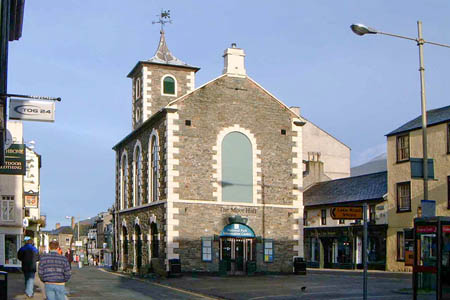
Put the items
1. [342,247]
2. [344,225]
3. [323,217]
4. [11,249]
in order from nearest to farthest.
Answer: [11,249] < [344,225] < [342,247] < [323,217]

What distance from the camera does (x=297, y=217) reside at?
37156 millimetres

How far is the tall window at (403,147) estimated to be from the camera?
4184 cm

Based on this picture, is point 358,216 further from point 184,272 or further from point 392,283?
point 184,272

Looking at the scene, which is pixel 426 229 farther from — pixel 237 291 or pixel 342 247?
pixel 342 247

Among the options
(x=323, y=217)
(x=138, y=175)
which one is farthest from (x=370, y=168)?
(x=138, y=175)

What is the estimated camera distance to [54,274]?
12.6 m

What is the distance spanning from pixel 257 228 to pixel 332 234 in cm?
1674

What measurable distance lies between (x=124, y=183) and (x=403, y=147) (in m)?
18.3

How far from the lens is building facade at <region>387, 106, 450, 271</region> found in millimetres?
38906

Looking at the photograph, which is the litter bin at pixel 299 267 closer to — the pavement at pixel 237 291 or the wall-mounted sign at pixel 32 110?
the pavement at pixel 237 291

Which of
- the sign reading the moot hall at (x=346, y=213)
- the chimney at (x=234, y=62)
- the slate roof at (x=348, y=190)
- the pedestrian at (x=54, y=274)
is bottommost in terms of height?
the pedestrian at (x=54, y=274)

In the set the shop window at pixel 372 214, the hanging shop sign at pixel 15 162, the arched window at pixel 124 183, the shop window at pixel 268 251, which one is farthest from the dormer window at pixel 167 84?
the hanging shop sign at pixel 15 162

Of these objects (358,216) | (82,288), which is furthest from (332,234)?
(358,216)

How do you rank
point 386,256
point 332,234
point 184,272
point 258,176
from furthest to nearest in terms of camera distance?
point 332,234, point 386,256, point 258,176, point 184,272
